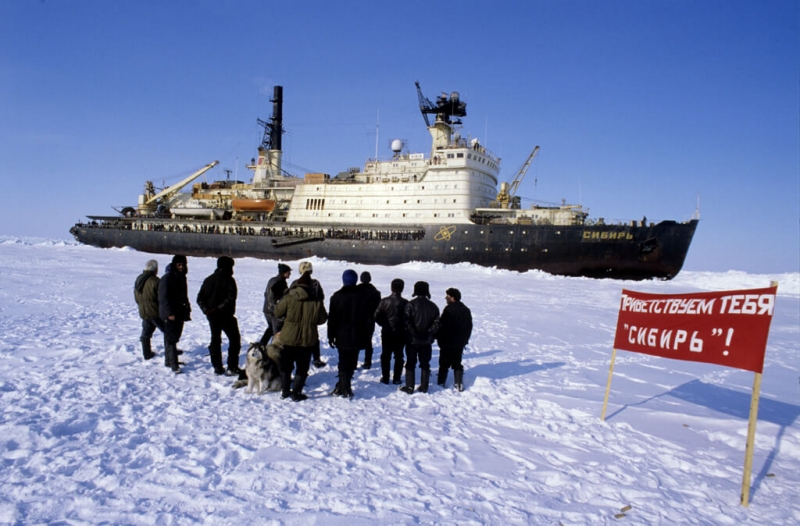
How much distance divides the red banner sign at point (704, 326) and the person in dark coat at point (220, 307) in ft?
15.1

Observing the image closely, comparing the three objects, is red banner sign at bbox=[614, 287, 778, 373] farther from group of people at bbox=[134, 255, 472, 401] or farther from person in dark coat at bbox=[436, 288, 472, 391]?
group of people at bbox=[134, 255, 472, 401]

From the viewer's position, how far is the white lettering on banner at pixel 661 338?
11.7 feet

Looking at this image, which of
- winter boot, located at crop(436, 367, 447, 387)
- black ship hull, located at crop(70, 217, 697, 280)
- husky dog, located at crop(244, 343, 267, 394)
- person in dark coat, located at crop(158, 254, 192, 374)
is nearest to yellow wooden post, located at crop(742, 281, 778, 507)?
winter boot, located at crop(436, 367, 447, 387)

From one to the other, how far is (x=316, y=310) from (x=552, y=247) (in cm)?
2093

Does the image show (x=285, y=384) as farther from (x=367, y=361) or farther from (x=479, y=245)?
(x=479, y=245)

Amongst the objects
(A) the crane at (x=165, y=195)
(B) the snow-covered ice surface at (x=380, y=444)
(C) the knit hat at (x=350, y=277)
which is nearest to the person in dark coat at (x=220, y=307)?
(B) the snow-covered ice surface at (x=380, y=444)

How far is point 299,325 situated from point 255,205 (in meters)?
29.1

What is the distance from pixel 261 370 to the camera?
4645mm

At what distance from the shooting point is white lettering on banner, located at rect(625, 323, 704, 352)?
3.57 metres

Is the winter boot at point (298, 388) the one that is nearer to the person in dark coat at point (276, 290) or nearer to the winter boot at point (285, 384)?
the winter boot at point (285, 384)

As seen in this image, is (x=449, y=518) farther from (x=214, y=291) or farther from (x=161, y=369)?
(x=161, y=369)

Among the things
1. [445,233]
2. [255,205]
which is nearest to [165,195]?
[255,205]

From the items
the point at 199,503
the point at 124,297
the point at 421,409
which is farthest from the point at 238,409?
the point at 124,297

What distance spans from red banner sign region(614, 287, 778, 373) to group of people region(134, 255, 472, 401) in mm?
1847
